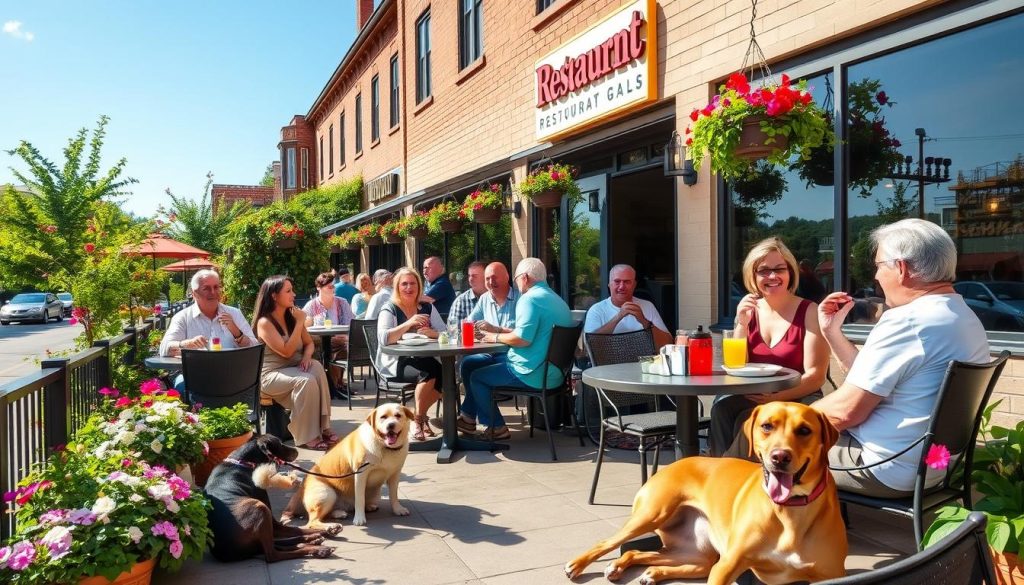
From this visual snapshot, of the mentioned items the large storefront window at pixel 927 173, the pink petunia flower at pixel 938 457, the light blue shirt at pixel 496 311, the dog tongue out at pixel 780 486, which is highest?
the large storefront window at pixel 927 173

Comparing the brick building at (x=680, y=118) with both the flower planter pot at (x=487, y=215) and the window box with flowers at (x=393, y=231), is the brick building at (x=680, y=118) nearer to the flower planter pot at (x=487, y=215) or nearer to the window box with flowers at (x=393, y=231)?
the flower planter pot at (x=487, y=215)

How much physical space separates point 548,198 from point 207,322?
3623mm

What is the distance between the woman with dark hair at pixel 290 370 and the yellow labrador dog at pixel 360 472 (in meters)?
1.78

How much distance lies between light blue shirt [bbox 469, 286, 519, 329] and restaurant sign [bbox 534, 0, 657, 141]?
2170mm

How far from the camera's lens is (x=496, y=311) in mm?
6895

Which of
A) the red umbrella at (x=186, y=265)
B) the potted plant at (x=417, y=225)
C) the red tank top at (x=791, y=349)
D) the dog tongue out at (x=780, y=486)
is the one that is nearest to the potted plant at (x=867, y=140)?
the red tank top at (x=791, y=349)

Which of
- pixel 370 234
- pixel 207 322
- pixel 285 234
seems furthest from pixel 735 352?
pixel 370 234

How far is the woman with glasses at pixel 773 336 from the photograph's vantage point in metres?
4.03

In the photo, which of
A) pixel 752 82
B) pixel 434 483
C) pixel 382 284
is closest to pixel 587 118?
pixel 752 82

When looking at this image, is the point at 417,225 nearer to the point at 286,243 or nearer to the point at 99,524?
the point at 286,243

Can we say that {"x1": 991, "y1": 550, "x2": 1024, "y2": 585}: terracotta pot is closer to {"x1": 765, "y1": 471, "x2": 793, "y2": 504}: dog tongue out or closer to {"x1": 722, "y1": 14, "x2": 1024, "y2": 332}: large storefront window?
{"x1": 765, "y1": 471, "x2": 793, "y2": 504}: dog tongue out

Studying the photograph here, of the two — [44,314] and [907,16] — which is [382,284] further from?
[44,314]

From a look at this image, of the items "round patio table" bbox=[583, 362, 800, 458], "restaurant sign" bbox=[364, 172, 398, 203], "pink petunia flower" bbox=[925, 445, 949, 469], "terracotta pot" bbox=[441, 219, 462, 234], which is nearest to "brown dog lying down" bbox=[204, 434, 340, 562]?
"round patio table" bbox=[583, 362, 800, 458]

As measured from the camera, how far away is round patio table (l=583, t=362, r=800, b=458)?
11.4 feet
